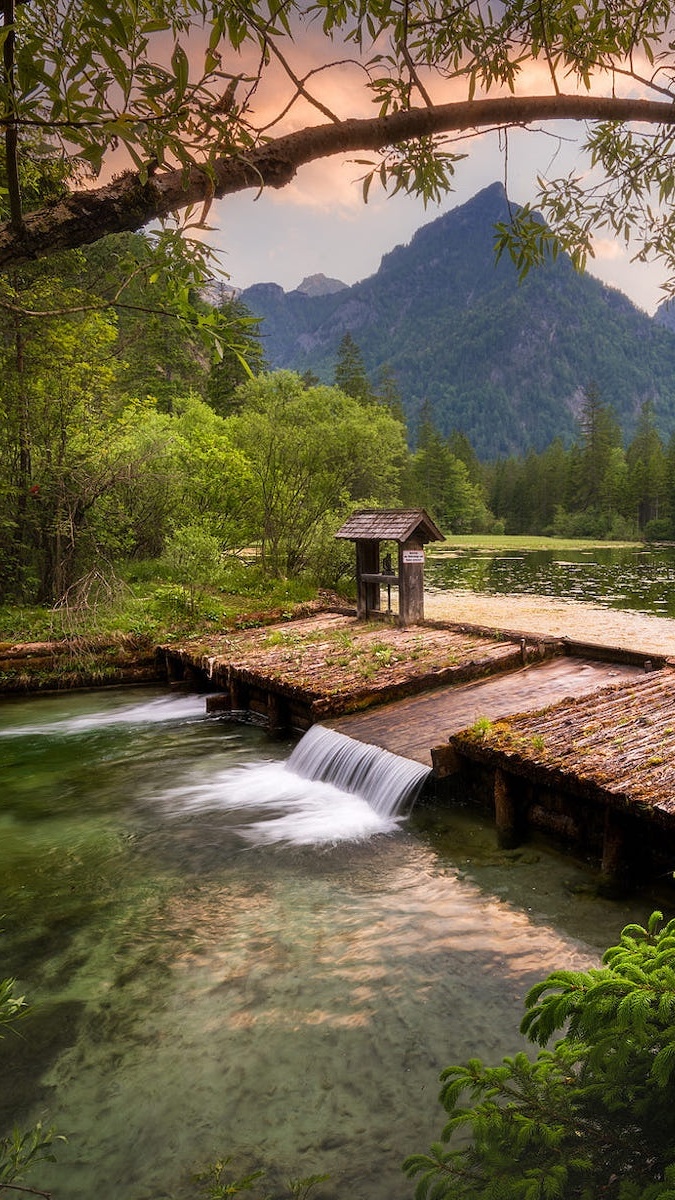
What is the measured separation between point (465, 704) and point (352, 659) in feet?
10.5

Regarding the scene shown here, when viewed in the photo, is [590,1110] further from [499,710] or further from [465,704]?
[465,704]

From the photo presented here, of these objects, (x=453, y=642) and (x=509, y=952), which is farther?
(x=453, y=642)

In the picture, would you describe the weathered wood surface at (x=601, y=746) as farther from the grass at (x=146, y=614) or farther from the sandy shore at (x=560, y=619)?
the grass at (x=146, y=614)

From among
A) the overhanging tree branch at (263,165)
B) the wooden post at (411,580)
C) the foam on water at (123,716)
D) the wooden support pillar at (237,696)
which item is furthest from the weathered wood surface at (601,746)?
the foam on water at (123,716)

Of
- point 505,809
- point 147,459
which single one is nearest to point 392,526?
point 147,459

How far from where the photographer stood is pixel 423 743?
9.53m

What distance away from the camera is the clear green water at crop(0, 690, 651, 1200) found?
4.22 metres

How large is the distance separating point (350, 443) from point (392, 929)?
85.8 ft

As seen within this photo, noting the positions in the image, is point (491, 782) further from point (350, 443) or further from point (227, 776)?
point (350, 443)

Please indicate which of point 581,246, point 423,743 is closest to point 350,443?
point 423,743

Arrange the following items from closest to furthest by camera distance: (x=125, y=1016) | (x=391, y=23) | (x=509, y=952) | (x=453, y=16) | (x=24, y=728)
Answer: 1. (x=391, y=23)
2. (x=453, y=16)
3. (x=125, y=1016)
4. (x=509, y=952)
5. (x=24, y=728)

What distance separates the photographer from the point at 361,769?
31.7ft

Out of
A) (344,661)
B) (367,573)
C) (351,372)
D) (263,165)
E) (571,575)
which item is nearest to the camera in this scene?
(263,165)

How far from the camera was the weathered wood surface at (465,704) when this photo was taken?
9860 mm
